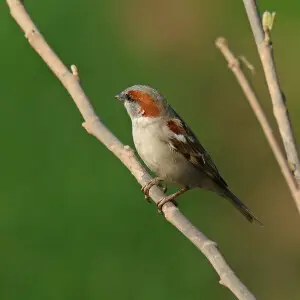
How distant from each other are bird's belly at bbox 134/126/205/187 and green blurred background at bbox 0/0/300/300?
2.51m

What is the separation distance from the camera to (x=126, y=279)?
264 inches

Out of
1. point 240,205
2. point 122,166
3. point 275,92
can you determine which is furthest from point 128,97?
point 122,166

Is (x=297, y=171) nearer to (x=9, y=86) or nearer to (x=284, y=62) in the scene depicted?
(x=9, y=86)

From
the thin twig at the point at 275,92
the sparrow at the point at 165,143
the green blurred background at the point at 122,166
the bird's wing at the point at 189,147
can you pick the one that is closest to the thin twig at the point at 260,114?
the thin twig at the point at 275,92

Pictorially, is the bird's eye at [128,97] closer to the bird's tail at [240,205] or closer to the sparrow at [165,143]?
the sparrow at [165,143]

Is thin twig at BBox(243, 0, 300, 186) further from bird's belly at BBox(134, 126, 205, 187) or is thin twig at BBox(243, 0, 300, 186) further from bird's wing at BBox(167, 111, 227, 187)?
bird's wing at BBox(167, 111, 227, 187)

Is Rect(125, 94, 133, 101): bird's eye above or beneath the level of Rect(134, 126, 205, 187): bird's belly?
above

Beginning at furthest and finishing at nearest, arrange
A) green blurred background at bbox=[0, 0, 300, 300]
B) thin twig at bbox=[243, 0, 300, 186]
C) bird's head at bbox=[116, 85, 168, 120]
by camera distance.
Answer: green blurred background at bbox=[0, 0, 300, 300]
bird's head at bbox=[116, 85, 168, 120]
thin twig at bbox=[243, 0, 300, 186]

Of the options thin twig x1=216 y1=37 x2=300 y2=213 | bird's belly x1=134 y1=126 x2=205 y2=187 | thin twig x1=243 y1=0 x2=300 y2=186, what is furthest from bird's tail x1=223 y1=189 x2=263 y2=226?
thin twig x1=243 y1=0 x2=300 y2=186

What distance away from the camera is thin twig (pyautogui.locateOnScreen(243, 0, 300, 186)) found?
2.01 meters

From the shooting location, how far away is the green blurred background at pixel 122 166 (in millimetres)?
6777

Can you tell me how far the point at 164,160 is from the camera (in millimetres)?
4070

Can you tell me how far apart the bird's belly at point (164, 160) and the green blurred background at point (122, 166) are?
2.51 metres

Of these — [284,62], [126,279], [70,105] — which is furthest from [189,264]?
[284,62]
